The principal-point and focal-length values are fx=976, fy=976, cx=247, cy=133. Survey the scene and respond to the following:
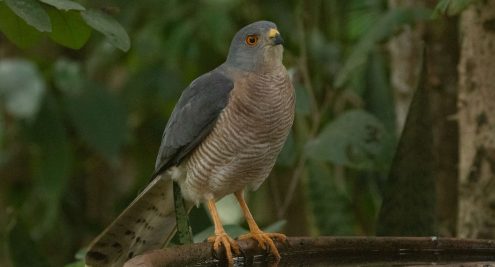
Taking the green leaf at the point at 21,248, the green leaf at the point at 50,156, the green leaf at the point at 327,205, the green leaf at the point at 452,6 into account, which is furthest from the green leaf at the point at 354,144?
the green leaf at the point at 50,156

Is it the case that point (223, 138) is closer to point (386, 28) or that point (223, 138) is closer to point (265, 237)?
point (265, 237)

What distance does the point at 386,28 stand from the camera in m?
4.21

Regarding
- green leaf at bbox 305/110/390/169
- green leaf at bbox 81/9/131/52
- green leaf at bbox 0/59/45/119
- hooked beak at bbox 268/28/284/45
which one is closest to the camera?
green leaf at bbox 81/9/131/52

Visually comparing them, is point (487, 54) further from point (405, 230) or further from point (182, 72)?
point (182, 72)

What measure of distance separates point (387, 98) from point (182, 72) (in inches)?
79.4

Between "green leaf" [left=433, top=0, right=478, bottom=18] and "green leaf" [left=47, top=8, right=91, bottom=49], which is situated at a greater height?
"green leaf" [left=433, top=0, right=478, bottom=18]

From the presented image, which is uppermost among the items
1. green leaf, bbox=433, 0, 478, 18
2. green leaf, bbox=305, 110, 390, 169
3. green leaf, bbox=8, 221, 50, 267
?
green leaf, bbox=433, 0, 478, 18

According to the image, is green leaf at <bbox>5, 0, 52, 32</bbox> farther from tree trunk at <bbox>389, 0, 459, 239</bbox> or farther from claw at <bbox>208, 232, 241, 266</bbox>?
tree trunk at <bbox>389, 0, 459, 239</bbox>

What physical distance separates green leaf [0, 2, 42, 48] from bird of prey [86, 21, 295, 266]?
2.03 ft

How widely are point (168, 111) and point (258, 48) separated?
3.69 meters

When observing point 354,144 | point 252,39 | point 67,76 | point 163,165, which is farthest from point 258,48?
point 67,76

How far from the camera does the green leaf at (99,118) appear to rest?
18.0 ft

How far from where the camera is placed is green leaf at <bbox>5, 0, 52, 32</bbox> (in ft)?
8.01

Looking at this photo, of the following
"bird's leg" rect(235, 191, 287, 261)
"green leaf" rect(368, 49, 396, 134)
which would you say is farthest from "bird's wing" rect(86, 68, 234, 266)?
"green leaf" rect(368, 49, 396, 134)
